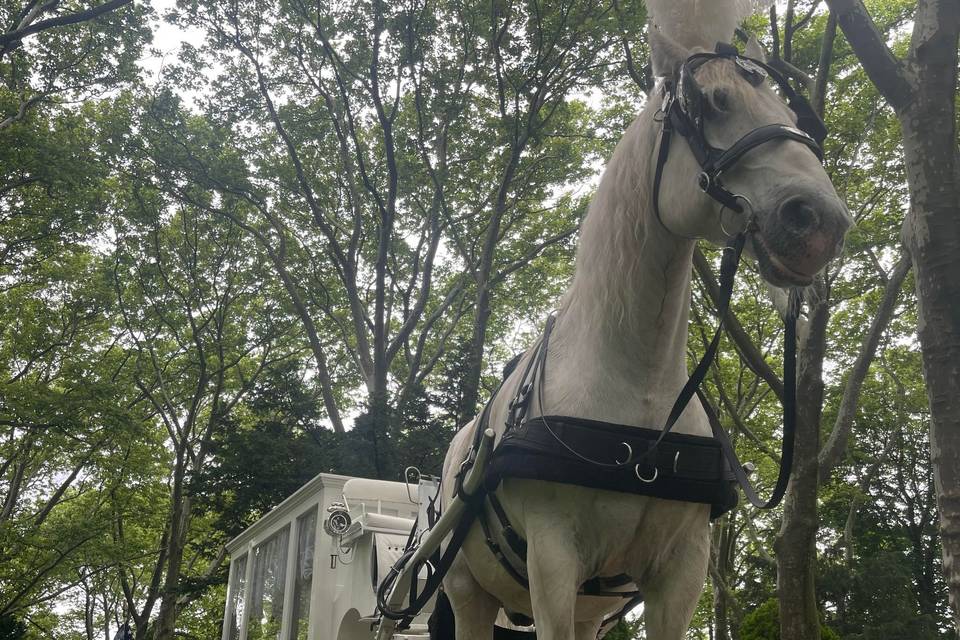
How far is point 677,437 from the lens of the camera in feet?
8.57

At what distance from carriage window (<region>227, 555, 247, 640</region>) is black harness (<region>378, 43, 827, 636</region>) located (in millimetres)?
7320

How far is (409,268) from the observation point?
59.2ft

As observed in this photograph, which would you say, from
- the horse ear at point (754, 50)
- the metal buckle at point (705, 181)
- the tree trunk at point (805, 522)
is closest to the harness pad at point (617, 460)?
the metal buckle at point (705, 181)

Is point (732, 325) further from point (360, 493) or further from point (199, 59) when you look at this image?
point (199, 59)

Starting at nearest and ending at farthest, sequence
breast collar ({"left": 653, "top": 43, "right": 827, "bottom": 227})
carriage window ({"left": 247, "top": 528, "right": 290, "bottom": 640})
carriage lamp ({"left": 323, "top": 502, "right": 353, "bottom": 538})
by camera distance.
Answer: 1. breast collar ({"left": 653, "top": 43, "right": 827, "bottom": 227})
2. carriage lamp ({"left": 323, "top": 502, "right": 353, "bottom": 538})
3. carriage window ({"left": 247, "top": 528, "right": 290, "bottom": 640})

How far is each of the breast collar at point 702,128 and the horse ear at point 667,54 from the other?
0.04 metres

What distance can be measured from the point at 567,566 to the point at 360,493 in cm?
409

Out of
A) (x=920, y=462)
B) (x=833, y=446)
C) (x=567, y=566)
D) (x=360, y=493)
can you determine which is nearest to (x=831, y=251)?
(x=567, y=566)

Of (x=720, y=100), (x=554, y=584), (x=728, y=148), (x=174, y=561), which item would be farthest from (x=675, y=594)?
(x=174, y=561)

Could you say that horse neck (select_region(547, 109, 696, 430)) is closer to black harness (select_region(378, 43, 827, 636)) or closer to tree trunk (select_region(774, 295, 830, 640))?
black harness (select_region(378, 43, 827, 636))

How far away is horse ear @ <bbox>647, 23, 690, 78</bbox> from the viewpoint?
2465 mm

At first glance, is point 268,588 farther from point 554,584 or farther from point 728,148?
point 728,148

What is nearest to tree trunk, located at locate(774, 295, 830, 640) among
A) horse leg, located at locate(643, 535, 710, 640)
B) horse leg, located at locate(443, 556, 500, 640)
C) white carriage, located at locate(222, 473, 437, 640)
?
white carriage, located at locate(222, 473, 437, 640)

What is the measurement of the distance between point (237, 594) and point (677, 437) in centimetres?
838
